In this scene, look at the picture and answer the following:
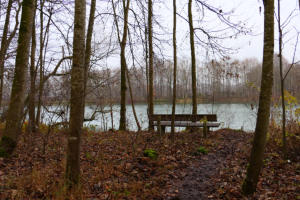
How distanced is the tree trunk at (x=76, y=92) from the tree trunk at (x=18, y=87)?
2.45m

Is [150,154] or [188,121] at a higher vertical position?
[188,121]

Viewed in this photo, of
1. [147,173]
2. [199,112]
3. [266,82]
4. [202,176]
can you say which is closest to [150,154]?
[147,173]

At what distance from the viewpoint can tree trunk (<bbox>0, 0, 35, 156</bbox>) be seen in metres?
5.00

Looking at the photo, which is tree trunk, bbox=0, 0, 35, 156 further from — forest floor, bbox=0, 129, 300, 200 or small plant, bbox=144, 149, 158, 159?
small plant, bbox=144, 149, 158, 159

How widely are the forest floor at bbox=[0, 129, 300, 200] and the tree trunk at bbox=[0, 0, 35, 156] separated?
424 millimetres

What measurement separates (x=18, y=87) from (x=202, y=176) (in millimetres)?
4654

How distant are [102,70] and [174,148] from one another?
185 inches

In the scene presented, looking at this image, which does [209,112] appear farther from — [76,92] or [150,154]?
[76,92]

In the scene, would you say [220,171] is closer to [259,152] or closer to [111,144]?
[259,152]

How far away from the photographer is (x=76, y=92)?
334cm

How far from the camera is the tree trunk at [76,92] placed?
3344 mm

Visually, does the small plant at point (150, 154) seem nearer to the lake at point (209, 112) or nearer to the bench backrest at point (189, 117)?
the lake at point (209, 112)

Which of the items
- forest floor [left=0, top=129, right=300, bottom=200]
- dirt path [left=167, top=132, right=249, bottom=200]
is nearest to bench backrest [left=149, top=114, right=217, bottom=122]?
dirt path [left=167, top=132, right=249, bottom=200]

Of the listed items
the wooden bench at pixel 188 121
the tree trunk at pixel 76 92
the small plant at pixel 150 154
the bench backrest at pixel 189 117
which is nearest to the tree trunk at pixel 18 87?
the tree trunk at pixel 76 92
